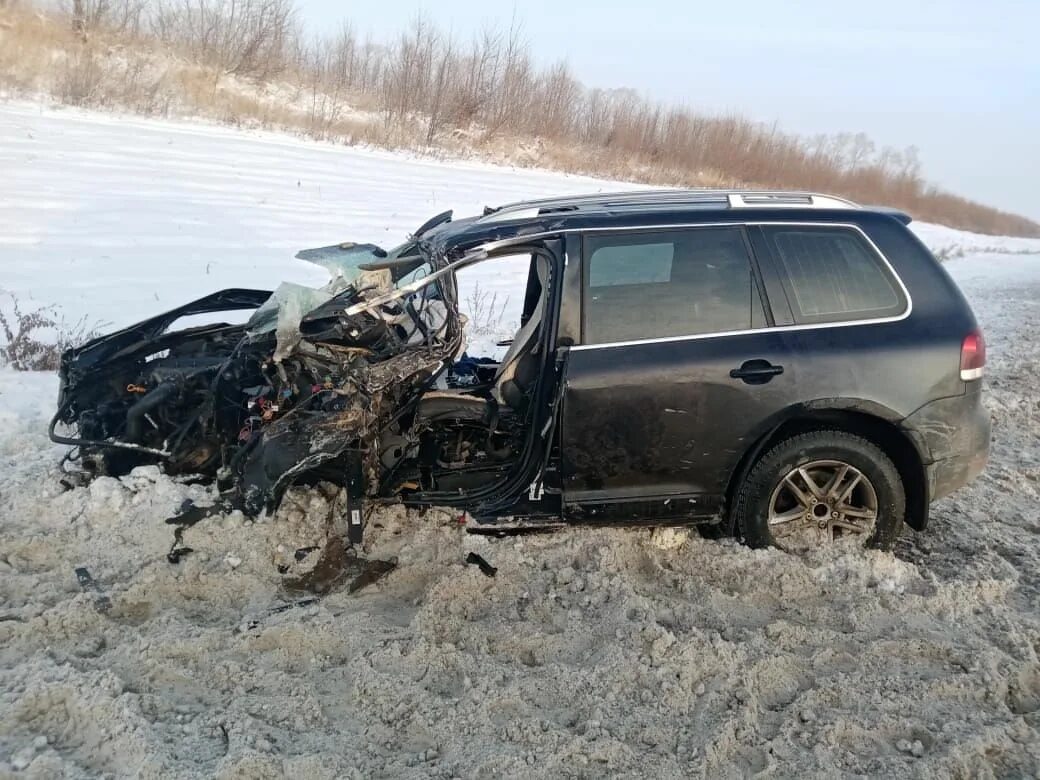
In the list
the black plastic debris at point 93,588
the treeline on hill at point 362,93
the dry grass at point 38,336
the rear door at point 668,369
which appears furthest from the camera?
the treeline on hill at point 362,93

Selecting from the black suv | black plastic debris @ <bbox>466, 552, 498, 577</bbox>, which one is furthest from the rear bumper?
black plastic debris @ <bbox>466, 552, 498, 577</bbox>

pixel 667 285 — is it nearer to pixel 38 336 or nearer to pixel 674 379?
pixel 674 379

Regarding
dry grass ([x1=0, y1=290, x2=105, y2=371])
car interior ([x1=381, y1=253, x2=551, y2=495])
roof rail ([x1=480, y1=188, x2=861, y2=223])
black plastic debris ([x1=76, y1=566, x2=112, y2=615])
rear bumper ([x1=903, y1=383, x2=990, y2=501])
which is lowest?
black plastic debris ([x1=76, y1=566, x2=112, y2=615])

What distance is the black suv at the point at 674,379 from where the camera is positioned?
12.0 ft

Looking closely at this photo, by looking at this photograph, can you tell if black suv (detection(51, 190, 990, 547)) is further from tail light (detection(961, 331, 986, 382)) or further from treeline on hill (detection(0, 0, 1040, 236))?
treeline on hill (detection(0, 0, 1040, 236))

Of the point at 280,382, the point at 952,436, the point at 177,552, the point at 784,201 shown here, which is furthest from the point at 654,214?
the point at 177,552

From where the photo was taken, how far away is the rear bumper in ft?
12.4

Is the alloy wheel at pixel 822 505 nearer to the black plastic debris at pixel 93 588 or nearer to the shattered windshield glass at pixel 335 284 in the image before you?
the shattered windshield glass at pixel 335 284

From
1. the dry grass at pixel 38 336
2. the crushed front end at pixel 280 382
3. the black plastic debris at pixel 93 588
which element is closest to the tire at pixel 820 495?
the crushed front end at pixel 280 382

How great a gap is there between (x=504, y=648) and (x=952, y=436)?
2.51m

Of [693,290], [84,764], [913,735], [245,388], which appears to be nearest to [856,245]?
[693,290]

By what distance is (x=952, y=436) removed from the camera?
12.5 feet

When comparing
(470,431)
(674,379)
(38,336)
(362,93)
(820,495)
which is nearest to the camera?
(674,379)

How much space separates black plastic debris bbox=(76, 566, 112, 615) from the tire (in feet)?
10.0
